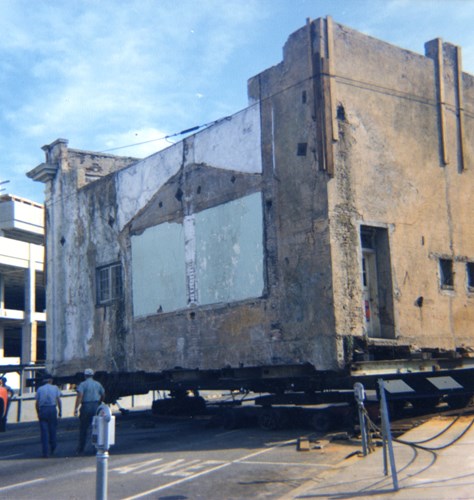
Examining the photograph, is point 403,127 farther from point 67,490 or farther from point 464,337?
point 67,490

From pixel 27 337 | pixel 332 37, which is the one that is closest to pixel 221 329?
pixel 332 37

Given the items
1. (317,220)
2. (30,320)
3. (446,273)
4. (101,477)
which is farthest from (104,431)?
(30,320)

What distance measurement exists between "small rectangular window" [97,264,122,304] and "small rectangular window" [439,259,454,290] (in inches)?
367

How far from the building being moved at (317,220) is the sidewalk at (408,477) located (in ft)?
11.7

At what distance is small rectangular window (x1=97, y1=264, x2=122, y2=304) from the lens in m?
21.0

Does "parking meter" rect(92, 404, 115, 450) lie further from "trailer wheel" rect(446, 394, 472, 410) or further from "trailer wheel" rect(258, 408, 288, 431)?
"trailer wheel" rect(446, 394, 472, 410)

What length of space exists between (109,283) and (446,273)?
10.1m

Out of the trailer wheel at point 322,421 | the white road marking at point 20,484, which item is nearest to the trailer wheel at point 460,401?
the trailer wheel at point 322,421

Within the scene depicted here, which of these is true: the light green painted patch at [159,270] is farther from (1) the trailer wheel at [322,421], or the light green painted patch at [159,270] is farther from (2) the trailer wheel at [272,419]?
(1) the trailer wheel at [322,421]

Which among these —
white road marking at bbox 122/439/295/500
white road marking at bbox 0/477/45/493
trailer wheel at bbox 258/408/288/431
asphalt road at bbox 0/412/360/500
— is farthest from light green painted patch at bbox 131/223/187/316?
white road marking at bbox 0/477/45/493

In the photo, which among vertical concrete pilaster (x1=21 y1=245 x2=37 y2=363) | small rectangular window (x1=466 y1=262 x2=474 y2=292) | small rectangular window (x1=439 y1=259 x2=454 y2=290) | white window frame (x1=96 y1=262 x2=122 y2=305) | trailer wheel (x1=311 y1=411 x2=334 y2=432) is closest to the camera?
trailer wheel (x1=311 y1=411 x2=334 y2=432)

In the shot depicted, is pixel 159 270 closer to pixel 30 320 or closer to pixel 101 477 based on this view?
pixel 101 477

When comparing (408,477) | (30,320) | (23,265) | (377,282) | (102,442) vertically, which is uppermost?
(23,265)

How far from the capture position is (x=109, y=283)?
21.4m
